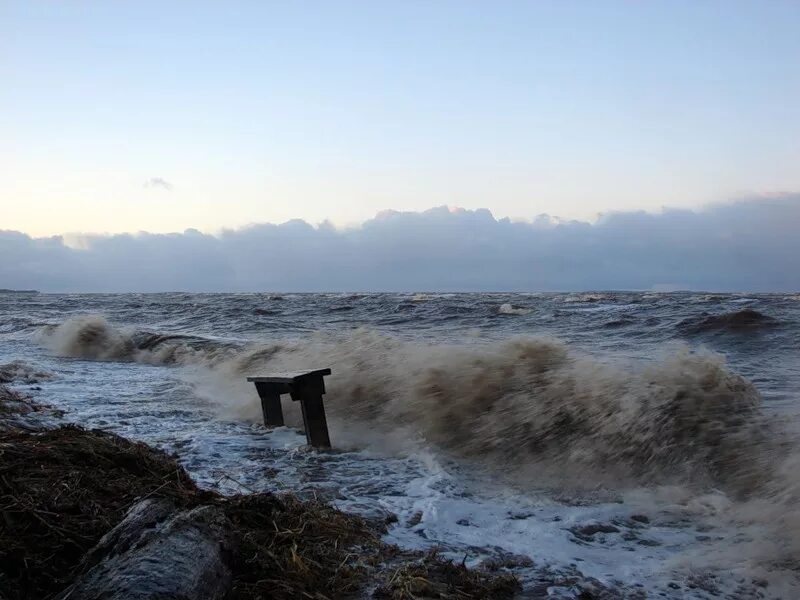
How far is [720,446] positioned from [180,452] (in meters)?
4.59

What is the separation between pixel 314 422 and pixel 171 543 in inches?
132

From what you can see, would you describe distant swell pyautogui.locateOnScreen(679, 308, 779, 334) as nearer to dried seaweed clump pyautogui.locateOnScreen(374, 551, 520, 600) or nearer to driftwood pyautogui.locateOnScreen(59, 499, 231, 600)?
dried seaweed clump pyautogui.locateOnScreen(374, 551, 520, 600)

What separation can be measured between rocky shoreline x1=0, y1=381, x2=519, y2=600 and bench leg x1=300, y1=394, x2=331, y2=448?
1.79 metres

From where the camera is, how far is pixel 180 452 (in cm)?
508

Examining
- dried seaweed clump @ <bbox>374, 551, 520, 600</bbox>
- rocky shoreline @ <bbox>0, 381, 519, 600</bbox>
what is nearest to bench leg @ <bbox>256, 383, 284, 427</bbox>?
rocky shoreline @ <bbox>0, 381, 519, 600</bbox>

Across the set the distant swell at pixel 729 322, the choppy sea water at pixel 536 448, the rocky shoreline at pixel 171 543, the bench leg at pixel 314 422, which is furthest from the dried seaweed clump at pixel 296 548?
the distant swell at pixel 729 322

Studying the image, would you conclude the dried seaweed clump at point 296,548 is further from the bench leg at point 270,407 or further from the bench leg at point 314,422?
the bench leg at point 270,407

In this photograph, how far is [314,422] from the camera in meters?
5.46

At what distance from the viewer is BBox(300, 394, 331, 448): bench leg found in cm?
542

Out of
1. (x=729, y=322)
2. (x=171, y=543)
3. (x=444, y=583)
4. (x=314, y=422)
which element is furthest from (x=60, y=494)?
(x=729, y=322)

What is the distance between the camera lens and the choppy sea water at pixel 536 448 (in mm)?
3135

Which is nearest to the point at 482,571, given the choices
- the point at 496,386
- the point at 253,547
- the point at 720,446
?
the point at 253,547

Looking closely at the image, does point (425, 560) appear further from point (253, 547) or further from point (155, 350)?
point (155, 350)

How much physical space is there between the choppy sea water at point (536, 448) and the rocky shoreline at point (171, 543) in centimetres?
41
